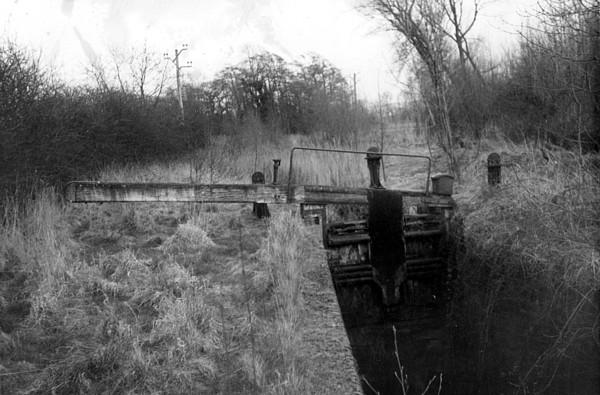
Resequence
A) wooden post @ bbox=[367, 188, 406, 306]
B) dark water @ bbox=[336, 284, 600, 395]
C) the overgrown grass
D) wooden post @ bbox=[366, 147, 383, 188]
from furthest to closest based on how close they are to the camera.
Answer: wooden post @ bbox=[367, 188, 406, 306], wooden post @ bbox=[366, 147, 383, 188], the overgrown grass, dark water @ bbox=[336, 284, 600, 395]

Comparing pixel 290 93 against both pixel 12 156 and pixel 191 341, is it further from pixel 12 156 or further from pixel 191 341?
pixel 191 341

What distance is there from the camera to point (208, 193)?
634 centimetres

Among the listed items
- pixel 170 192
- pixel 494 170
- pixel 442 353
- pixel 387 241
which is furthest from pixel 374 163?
pixel 170 192

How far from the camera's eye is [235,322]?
398 cm

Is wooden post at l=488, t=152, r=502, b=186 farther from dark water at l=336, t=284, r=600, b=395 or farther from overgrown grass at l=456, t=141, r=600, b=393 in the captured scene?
dark water at l=336, t=284, r=600, b=395

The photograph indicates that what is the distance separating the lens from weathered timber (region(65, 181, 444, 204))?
19.3 feet

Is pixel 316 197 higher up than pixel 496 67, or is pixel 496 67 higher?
pixel 496 67

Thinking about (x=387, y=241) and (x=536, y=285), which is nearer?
(x=536, y=285)

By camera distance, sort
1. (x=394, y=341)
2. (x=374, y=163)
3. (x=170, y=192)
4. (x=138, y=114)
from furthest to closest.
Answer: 1. (x=138, y=114)
2. (x=374, y=163)
3. (x=170, y=192)
4. (x=394, y=341)

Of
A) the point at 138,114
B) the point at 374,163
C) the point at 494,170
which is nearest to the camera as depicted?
the point at 374,163

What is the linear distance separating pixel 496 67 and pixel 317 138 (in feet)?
19.9

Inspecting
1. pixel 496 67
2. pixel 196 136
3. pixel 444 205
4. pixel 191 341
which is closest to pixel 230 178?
pixel 196 136

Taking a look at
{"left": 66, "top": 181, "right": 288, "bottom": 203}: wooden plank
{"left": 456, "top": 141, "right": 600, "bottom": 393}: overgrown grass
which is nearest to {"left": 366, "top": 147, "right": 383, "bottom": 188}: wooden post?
{"left": 66, "top": 181, "right": 288, "bottom": 203}: wooden plank

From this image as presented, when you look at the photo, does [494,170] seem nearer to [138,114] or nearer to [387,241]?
[387,241]
